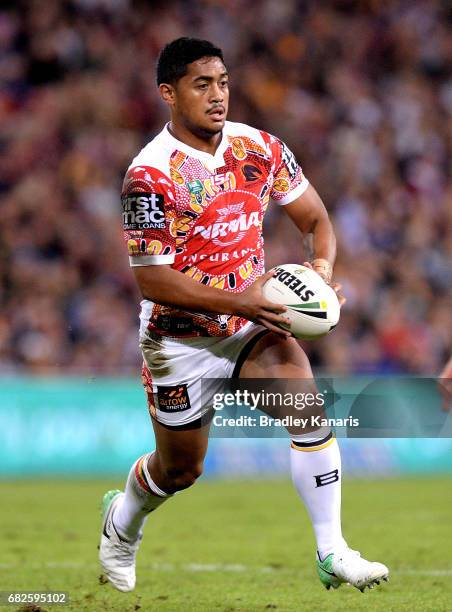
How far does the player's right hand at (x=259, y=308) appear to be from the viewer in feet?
18.3

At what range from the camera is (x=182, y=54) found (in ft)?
19.4

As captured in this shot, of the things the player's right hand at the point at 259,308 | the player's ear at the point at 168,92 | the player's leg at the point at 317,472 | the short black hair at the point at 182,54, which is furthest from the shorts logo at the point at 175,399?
the short black hair at the point at 182,54

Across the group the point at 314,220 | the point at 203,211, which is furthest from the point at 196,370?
the point at 314,220

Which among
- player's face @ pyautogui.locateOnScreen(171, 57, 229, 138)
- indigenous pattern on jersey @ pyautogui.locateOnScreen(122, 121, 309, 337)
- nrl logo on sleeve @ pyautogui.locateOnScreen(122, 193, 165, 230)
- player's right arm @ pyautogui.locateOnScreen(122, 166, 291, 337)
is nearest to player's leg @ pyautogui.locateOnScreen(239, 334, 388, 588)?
player's right arm @ pyautogui.locateOnScreen(122, 166, 291, 337)

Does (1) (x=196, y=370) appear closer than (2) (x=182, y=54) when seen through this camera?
No

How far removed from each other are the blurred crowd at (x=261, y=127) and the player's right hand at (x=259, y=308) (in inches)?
334

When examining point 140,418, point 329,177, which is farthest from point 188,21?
point 140,418

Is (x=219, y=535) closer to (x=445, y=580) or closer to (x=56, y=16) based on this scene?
(x=445, y=580)

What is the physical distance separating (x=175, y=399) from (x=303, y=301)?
3.20ft

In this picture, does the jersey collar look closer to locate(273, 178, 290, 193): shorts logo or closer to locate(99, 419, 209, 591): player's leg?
locate(273, 178, 290, 193): shorts logo

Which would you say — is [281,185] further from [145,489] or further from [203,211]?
[145,489]

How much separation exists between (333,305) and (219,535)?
4428 mm

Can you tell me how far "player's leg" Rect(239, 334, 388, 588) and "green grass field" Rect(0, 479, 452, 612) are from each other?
1.99 feet

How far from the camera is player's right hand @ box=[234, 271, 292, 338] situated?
5574 mm
